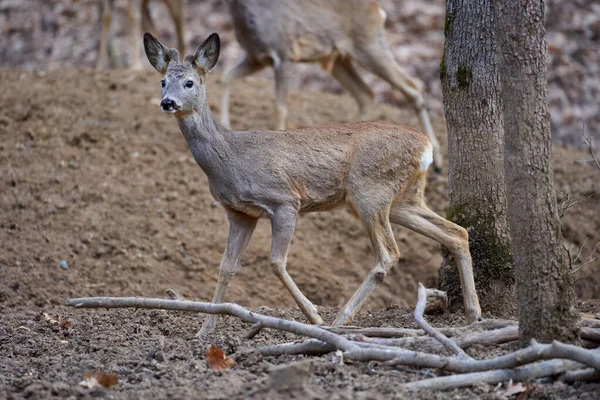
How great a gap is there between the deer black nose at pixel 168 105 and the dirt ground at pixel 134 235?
5.27 ft

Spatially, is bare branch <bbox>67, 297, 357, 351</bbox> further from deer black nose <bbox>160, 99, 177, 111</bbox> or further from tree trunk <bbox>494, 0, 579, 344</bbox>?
deer black nose <bbox>160, 99, 177, 111</bbox>

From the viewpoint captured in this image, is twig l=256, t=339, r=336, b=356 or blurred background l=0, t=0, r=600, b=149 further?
blurred background l=0, t=0, r=600, b=149

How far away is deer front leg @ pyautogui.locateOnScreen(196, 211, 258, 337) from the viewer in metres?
6.59

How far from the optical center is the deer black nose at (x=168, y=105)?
6158 millimetres

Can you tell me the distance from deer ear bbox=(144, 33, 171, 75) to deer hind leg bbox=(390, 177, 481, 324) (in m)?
2.11

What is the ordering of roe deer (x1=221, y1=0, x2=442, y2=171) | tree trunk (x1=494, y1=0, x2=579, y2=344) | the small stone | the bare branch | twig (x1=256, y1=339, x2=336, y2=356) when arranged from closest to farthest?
the small stone → tree trunk (x1=494, y1=0, x2=579, y2=344) → the bare branch → twig (x1=256, y1=339, x2=336, y2=356) → roe deer (x1=221, y1=0, x2=442, y2=171)

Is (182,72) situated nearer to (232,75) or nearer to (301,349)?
(301,349)

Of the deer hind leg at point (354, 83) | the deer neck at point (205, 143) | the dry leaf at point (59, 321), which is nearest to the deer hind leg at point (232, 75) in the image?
the deer hind leg at point (354, 83)

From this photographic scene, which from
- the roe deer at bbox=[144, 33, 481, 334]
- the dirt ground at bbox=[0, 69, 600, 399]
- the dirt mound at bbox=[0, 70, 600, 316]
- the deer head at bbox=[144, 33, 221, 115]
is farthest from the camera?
the dirt mound at bbox=[0, 70, 600, 316]

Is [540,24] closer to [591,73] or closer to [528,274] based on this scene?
[528,274]

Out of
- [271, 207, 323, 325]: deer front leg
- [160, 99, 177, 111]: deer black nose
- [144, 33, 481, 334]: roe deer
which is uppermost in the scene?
[160, 99, 177, 111]: deer black nose

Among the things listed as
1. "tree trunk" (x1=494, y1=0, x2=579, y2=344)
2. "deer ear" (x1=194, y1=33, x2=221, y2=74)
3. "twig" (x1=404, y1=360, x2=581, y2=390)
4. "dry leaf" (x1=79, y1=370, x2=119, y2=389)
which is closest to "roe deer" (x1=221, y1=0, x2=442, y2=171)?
"deer ear" (x1=194, y1=33, x2=221, y2=74)

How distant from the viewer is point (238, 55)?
16016 millimetres

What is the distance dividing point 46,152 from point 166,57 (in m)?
4.23
